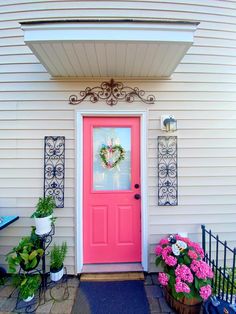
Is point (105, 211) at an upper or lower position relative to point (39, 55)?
lower

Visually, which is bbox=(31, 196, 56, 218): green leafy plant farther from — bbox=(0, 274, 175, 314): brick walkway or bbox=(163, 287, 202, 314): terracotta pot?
bbox=(163, 287, 202, 314): terracotta pot

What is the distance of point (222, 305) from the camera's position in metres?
1.73

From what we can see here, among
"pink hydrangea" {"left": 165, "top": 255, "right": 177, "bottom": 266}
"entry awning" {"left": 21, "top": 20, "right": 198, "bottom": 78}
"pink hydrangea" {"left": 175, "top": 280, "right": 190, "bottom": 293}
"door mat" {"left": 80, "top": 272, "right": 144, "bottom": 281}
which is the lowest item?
"door mat" {"left": 80, "top": 272, "right": 144, "bottom": 281}

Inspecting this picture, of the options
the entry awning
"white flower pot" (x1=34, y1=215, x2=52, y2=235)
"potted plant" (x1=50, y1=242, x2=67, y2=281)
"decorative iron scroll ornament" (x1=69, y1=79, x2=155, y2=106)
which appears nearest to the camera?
the entry awning

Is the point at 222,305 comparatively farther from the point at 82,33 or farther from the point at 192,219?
the point at 82,33

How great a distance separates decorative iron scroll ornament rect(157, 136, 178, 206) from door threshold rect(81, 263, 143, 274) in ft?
3.01

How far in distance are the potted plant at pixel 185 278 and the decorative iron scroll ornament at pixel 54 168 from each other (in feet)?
4.93

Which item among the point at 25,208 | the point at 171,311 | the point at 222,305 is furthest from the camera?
the point at 25,208

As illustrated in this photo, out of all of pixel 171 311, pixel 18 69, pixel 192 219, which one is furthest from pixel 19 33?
pixel 171 311

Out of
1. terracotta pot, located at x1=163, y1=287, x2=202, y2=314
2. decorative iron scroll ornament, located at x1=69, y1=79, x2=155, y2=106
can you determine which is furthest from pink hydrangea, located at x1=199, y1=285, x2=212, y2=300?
decorative iron scroll ornament, located at x1=69, y1=79, x2=155, y2=106

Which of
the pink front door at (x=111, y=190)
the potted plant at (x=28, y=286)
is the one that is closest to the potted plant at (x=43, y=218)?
the potted plant at (x=28, y=286)

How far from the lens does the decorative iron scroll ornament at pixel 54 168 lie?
97.7 inches

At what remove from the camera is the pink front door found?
8.50ft

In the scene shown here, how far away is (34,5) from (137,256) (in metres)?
3.69
